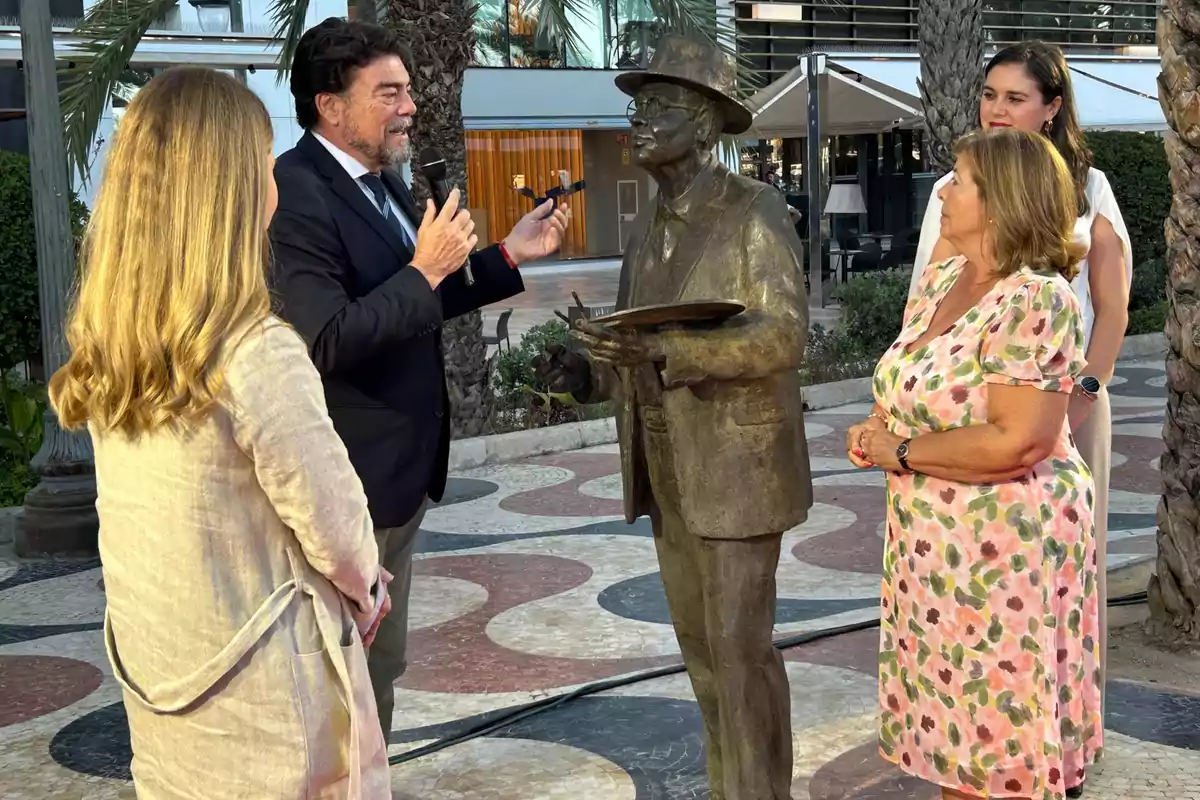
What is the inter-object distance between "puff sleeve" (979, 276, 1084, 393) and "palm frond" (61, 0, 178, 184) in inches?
323

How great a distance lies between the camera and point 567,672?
5.34 meters

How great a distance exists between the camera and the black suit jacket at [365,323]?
3.25m

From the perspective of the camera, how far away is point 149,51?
21.7m

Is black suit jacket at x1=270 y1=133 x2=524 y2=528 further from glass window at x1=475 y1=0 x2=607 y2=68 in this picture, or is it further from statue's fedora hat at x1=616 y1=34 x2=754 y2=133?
glass window at x1=475 y1=0 x2=607 y2=68

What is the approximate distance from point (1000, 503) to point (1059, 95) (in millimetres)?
1389

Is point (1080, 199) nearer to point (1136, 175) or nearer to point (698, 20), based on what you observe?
point (698, 20)

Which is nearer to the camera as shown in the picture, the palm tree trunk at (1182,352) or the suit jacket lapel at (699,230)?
the suit jacket lapel at (699,230)

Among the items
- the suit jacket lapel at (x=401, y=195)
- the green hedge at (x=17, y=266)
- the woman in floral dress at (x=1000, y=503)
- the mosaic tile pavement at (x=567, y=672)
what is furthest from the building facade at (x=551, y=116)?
the woman in floral dress at (x=1000, y=503)

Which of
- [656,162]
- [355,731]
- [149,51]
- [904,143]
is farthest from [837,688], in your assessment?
[904,143]

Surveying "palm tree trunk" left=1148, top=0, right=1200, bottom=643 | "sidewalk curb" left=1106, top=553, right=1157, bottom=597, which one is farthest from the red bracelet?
"sidewalk curb" left=1106, top=553, right=1157, bottom=597

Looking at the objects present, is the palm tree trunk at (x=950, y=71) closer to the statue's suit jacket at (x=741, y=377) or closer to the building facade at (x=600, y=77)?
the building facade at (x=600, y=77)

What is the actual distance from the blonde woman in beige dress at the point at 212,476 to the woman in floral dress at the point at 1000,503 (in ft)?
5.12

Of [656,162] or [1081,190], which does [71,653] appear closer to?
[656,162]

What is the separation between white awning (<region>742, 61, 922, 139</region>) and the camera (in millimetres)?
17969
